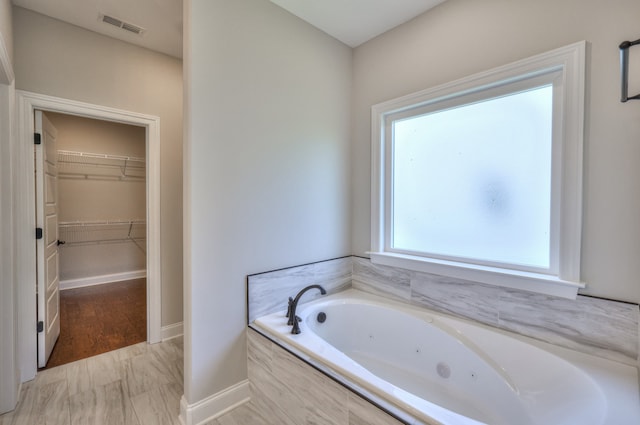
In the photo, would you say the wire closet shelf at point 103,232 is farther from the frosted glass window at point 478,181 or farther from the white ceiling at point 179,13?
the frosted glass window at point 478,181

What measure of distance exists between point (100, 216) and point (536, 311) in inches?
214

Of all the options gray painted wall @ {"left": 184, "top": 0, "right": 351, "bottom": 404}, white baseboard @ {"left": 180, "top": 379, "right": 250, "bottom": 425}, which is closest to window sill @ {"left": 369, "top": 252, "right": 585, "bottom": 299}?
gray painted wall @ {"left": 184, "top": 0, "right": 351, "bottom": 404}

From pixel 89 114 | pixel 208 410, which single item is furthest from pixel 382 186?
pixel 89 114

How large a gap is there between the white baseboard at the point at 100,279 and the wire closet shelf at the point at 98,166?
154 centimetres

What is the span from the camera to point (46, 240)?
2168mm

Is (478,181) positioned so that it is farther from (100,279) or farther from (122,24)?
(100,279)

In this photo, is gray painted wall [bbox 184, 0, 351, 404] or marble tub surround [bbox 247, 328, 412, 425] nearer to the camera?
marble tub surround [bbox 247, 328, 412, 425]

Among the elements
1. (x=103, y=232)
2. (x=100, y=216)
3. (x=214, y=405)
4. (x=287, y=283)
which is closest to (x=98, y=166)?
(x=100, y=216)

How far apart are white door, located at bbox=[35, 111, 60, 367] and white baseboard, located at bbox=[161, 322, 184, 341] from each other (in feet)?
2.66

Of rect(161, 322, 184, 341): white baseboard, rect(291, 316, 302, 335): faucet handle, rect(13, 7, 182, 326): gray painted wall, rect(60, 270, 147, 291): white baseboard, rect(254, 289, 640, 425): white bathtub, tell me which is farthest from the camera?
rect(60, 270, 147, 291): white baseboard

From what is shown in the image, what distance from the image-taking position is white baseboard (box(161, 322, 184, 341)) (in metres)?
2.59

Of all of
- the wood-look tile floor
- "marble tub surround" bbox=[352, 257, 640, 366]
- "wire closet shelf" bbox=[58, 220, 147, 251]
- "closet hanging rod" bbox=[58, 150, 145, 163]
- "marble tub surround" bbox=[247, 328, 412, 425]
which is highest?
"closet hanging rod" bbox=[58, 150, 145, 163]

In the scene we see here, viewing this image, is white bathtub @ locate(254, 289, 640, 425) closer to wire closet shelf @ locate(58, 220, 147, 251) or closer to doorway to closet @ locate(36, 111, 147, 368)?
doorway to closet @ locate(36, 111, 147, 368)

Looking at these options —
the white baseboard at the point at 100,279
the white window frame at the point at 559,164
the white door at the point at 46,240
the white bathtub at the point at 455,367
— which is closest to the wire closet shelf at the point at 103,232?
the white baseboard at the point at 100,279
